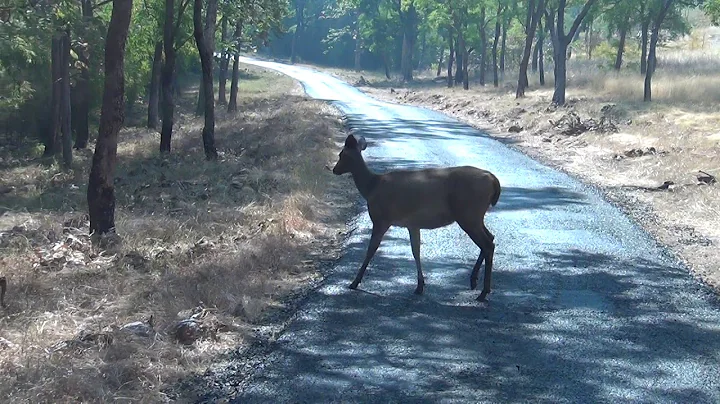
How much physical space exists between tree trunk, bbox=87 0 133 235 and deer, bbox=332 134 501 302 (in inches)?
175

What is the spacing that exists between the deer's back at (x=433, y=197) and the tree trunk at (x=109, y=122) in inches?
180

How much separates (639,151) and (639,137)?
10.4ft

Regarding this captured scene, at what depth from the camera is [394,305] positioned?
31.6 ft

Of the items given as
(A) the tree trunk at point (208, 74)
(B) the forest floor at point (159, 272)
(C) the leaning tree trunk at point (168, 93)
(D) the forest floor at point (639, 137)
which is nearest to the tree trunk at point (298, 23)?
(D) the forest floor at point (639, 137)

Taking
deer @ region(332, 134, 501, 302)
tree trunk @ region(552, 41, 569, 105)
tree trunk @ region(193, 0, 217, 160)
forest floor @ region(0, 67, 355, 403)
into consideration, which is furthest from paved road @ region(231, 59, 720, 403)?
tree trunk @ region(552, 41, 569, 105)

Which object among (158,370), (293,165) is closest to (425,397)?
(158,370)

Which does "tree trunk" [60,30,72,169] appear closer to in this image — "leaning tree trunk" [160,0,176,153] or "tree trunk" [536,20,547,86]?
"leaning tree trunk" [160,0,176,153]

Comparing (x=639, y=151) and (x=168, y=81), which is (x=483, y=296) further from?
(x=168, y=81)

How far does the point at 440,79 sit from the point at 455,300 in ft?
247

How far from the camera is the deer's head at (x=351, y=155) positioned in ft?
36.3

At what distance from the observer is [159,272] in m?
11.1

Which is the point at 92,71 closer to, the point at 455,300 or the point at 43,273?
the point at 43,273

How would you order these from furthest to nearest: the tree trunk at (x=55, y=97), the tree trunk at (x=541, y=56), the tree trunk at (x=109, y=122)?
the tree trunk at (x=541, y=56) → the tree trunk at (x=55, y=97) → the tree trunk at (x=109, y=122)

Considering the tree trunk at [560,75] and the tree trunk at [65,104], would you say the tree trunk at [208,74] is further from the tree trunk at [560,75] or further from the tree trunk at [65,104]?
the tree trunk at [560,75]
